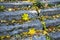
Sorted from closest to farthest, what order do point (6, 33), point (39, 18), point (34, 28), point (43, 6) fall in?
point (6, 33), point (34, 28), point (39, 18), point (43, 6)

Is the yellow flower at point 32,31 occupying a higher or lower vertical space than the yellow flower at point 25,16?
lower

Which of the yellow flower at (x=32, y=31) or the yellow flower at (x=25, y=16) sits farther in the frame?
the yellow flower at (x=25, y=16)

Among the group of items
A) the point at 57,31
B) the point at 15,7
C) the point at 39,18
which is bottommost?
the point at 57,31

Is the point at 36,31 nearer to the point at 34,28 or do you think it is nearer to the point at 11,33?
the point at 34,28

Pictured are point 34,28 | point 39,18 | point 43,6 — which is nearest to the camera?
point 34,28

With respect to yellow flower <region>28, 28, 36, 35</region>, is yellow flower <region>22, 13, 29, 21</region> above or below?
above

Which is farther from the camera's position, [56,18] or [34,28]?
[56,18]

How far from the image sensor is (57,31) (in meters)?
4.40

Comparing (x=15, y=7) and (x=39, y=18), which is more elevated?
(x=15, y=7)

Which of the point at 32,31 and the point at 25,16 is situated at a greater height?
the point at 25,16

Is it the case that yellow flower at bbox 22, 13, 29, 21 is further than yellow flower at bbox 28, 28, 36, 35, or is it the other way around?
yellow flower at bbox 22, 13, 29, 21

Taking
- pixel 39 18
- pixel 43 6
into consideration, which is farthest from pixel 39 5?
pixel 39 18

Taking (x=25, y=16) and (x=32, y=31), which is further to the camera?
(x=25, y=16)

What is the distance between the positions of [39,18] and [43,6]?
2.17 feet
